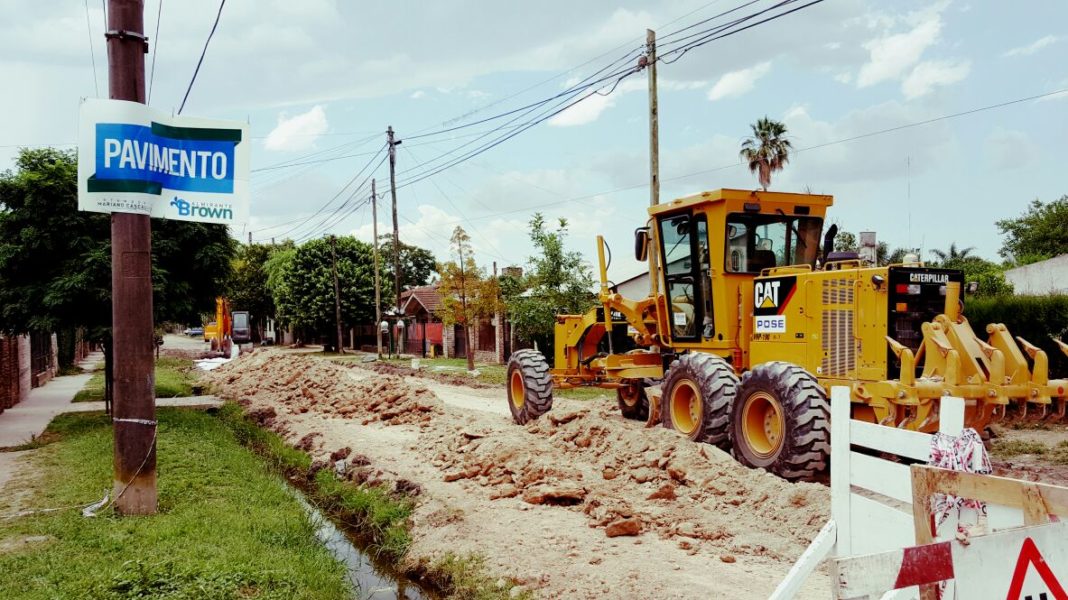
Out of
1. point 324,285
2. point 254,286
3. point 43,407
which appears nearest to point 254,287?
point 254,286

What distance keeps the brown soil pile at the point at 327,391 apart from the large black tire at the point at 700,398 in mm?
5712

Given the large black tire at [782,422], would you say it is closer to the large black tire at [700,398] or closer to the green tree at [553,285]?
the large black tire at [700,398]

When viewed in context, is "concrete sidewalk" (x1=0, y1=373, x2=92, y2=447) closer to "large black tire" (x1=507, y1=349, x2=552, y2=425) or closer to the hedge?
"large black tire" (x1=507, y1=349, x2=552, y2=425)

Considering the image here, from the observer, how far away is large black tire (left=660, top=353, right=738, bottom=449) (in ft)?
32.2

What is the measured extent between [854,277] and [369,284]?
141ft

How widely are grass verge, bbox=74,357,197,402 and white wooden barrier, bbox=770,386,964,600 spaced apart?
21218 millimetres

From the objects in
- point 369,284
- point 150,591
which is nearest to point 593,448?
point 150,591

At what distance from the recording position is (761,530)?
7535mm

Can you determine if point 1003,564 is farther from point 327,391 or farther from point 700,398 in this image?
point 327,391

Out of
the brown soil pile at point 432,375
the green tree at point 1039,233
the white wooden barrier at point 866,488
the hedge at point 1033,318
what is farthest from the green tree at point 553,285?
the green tree at point 1039,233

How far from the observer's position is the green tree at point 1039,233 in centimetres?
5091

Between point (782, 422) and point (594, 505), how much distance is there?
2118 millimetres

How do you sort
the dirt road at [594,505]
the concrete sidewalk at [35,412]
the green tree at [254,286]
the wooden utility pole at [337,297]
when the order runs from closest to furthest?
the dirt road at [594,505]
the concrete sidewalk at [35,412]
the wooden utility pole at [337,297]
the green tree at [254,286]

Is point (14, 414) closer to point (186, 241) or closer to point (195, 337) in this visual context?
point (186, 241)
